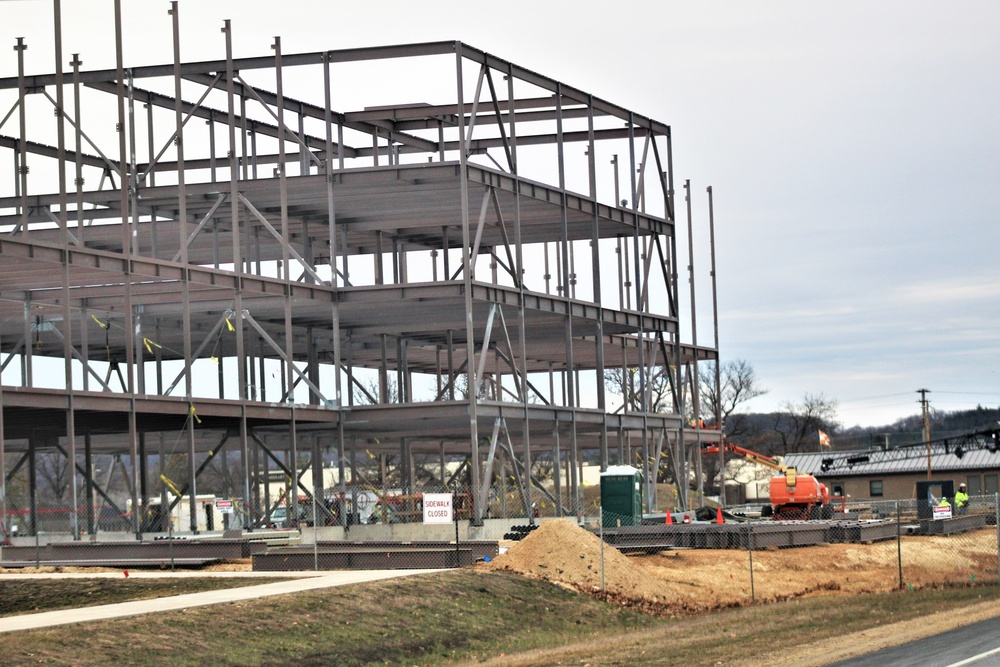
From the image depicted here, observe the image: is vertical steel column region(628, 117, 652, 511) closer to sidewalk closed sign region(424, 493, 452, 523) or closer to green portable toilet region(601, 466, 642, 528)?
green portable toilet region(601, 466, 642, 528)

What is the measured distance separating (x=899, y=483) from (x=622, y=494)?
5914 cm

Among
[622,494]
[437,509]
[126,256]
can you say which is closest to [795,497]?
[622,494]

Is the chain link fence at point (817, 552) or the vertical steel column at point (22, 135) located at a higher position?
the vertical steel column at point (22, 135)

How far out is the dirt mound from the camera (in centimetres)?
3053

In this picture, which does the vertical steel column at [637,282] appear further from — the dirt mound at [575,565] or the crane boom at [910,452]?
the crane boom at [910,452]

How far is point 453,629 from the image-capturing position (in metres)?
25.1

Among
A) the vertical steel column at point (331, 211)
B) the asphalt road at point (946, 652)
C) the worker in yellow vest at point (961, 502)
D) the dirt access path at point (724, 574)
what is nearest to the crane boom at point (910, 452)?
the worker in yellow vest at point (961, 502)

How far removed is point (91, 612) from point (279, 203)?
98.5 feet

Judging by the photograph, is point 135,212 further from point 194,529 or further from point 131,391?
point 194,529

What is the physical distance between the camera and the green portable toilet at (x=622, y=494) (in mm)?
47375

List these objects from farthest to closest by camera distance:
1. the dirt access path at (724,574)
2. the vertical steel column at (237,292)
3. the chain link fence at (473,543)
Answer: the vertical steel column at (237,292) → the chain link fence at (473,543) → the dirt access path at (724,574)

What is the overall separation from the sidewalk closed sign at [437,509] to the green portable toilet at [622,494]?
1321 cm

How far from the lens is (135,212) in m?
50.2

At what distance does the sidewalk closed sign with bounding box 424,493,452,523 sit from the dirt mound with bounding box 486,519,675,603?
3054mm
